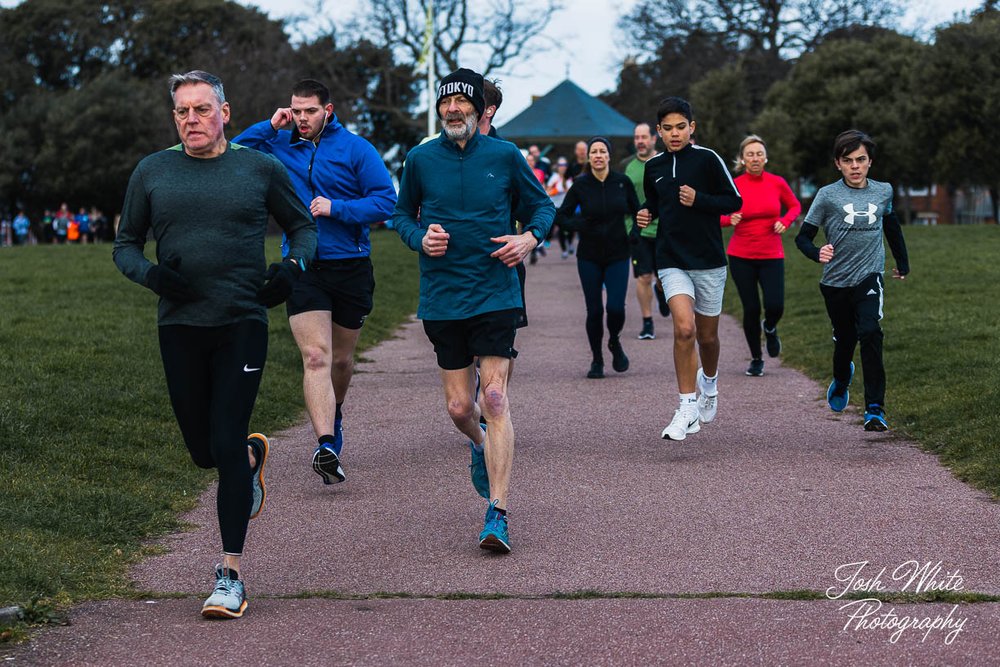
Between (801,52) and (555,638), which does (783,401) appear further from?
(801,52)

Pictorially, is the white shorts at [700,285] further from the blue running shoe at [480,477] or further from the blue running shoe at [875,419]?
the blue running shoe at [480,477]

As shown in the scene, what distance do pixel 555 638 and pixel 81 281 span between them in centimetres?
1564

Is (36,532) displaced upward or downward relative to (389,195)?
downward

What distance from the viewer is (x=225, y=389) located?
525 centimetres

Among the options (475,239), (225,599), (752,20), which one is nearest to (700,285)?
(475,239)

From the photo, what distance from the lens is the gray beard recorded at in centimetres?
615

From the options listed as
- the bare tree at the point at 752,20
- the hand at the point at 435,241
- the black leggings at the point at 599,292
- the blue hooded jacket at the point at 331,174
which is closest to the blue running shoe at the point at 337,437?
the blue hooded jacket at the point at 331,174

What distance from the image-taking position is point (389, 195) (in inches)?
298

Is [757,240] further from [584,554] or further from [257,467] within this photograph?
[257,467]

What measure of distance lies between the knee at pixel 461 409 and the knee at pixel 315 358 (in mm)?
1215

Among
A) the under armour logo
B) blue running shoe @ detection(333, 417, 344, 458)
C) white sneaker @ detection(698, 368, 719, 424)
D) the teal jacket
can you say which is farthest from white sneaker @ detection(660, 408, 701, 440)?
the teal jacket

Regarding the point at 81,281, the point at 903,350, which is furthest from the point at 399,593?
the point at 81,281

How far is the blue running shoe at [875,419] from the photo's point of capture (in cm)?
855

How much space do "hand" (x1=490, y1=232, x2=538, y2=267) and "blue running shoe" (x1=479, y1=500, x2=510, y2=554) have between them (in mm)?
1110
